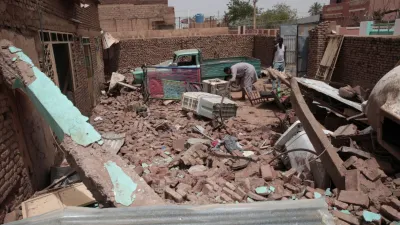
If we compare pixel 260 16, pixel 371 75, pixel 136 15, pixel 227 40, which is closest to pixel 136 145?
pixel 371 75

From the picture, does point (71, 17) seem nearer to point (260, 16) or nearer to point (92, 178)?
point (92, 178)

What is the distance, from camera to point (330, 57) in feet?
34.3

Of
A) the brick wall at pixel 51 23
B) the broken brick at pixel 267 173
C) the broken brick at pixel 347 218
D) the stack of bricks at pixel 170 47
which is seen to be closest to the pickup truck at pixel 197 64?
the brick wall at pixel 51 23

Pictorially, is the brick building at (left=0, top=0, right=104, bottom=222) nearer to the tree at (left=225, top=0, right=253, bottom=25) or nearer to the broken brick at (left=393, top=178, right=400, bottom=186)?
the broken brick at (left=393, top=178, right=400, bottom=186)

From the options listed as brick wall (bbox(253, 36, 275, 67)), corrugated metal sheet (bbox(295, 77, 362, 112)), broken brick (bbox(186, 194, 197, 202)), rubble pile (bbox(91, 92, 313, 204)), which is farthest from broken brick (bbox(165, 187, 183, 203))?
brick wall (bbox(253, 36, 275, 67))

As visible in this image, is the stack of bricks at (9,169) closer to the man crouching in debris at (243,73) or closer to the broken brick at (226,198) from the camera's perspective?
the broken brick at (226,198)

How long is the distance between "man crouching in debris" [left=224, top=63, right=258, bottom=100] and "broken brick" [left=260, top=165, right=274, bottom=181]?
5.18 m

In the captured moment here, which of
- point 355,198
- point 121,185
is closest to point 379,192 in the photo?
point 355,198

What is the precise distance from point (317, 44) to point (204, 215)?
1073 centimetres

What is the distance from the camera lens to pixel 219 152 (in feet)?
18.2

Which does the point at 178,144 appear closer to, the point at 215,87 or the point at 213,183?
the point at 213,183

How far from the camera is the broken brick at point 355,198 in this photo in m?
3.33

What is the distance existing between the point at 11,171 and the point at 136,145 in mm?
3054

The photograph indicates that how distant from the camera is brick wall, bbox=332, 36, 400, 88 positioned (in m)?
7.91
